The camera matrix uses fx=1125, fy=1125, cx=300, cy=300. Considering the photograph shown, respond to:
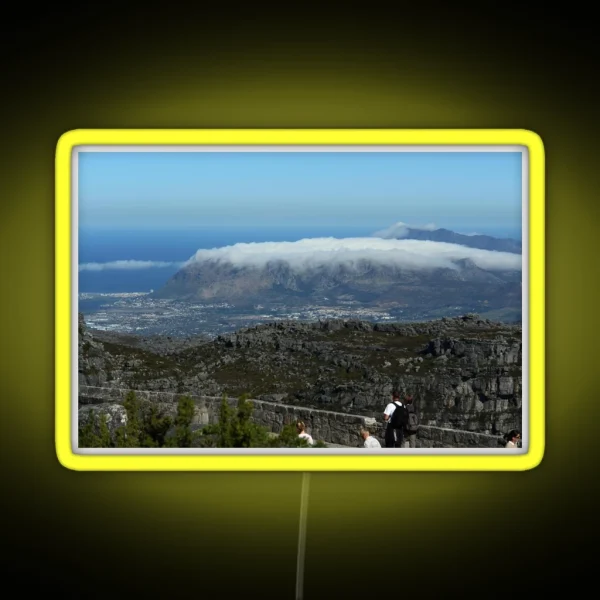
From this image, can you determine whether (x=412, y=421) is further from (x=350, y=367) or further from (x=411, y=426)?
(x=350, y=367)

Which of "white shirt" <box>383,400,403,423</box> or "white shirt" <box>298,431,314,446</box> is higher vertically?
"white shirt" <box>383,400,403,423</box>

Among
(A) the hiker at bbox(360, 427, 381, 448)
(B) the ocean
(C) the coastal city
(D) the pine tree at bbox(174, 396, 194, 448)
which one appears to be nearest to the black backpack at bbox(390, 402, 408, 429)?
(A) the hiker at bbox(360, 427, 381, 448)

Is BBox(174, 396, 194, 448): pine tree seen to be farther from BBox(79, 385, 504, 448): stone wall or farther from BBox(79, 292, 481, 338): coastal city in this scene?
BBox(79, 292, 481, 338): coastal city
